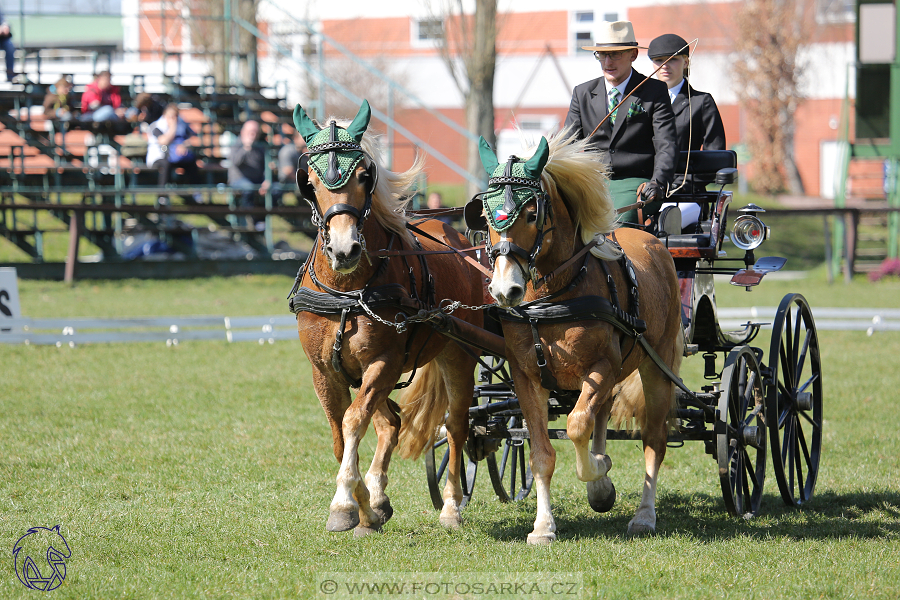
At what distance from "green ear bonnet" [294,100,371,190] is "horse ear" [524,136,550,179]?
0.78m

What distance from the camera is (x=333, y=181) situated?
14.4 ft

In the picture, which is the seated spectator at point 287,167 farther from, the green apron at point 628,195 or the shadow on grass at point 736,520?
the shadow on grass at point 736,520

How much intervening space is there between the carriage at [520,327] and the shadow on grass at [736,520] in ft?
0.45

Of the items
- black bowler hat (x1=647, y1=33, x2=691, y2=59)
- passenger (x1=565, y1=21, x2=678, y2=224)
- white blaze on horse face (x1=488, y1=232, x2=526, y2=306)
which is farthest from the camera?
black bowler hat (x1=647, y1=33, x2=691, y2=59)

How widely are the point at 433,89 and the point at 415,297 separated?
29.8 meters

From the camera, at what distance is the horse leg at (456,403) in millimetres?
5352

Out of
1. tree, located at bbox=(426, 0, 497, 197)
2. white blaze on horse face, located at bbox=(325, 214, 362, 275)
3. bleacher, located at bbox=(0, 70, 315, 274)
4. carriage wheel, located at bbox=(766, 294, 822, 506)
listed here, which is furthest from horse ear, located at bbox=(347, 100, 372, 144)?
tree, located at bbox=(426, 0, 497, 197)

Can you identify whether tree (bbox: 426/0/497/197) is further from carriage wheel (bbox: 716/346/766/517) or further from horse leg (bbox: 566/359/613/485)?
horse leg (bbox: 566/359/613/485)

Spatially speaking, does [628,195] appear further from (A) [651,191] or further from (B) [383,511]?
(B) [383,511]

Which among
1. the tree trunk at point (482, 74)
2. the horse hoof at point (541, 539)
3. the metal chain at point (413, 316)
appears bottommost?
the horse hoof at point (541, 539)

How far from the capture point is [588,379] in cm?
452

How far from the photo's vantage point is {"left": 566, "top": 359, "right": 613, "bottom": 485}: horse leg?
174 inches

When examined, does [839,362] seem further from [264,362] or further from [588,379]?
[588,379]

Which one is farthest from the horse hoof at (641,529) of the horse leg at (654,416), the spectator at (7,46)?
the spectator at (7,46)
